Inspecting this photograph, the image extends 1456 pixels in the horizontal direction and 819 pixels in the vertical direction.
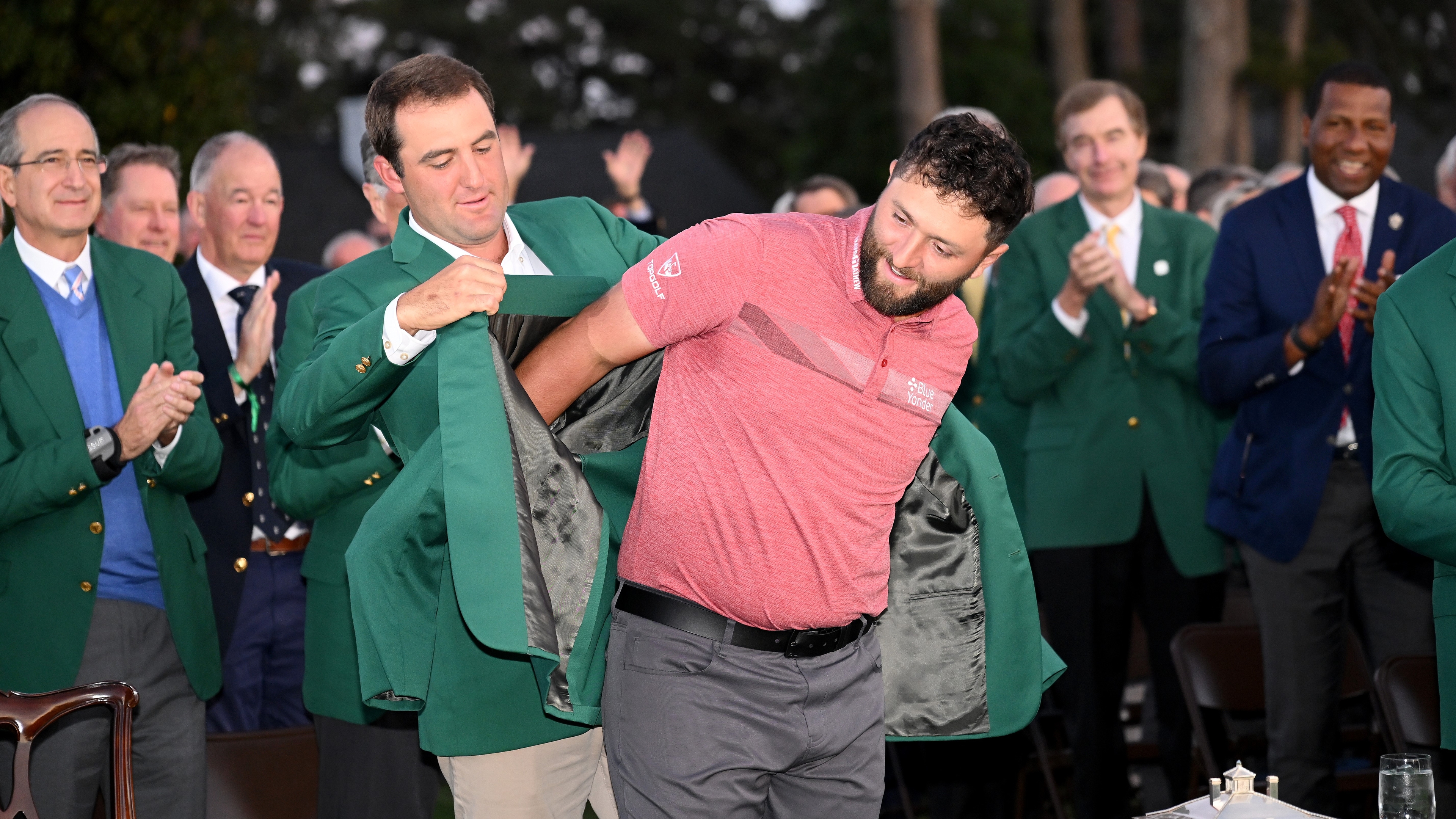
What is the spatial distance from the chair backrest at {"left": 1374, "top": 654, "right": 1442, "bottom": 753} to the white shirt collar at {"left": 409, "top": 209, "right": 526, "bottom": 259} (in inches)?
83.2

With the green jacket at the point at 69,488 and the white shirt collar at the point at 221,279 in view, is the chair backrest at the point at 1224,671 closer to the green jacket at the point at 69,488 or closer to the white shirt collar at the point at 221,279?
the green jacket at the point at 69,488

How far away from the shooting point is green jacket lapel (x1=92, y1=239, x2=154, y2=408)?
3906mm

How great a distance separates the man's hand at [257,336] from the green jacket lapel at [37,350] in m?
0.71

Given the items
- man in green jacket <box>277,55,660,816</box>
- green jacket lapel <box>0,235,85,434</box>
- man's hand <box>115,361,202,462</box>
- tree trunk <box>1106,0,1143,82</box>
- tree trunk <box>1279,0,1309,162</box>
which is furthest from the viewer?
tree trunk <box>1106,0,1143,82</box>

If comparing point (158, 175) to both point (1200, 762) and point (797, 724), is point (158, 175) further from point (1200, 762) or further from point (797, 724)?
point (1200, 762)

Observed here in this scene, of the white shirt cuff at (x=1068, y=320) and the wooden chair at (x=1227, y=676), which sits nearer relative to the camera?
the wooden chair at (x=1227, y=676)

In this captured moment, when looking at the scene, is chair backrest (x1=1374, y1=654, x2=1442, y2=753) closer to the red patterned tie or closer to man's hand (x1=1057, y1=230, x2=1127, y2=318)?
the red patterned tie

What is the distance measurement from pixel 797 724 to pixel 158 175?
3.46 m

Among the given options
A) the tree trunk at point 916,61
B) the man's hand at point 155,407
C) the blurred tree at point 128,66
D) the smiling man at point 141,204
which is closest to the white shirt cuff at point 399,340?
the man's hand at point 155,407

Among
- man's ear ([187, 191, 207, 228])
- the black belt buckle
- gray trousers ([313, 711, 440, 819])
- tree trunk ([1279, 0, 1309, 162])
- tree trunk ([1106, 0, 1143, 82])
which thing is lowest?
gray trousers ([313, 711, 440, 819])

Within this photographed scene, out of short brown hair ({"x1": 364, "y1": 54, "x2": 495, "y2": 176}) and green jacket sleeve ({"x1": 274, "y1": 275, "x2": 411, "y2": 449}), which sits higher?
short brown hair ({"x1": 364, "y1": 54, "x2": 495, "y2": 176})

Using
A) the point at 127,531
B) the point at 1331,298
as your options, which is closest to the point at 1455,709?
the point at 1331,298

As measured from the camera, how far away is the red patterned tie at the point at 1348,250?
4492 millimetres

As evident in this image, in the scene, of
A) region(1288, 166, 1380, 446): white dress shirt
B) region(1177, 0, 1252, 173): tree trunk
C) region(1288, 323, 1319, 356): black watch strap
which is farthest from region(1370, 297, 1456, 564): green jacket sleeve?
region(1177, 0, 1252, 173): tree trunk
